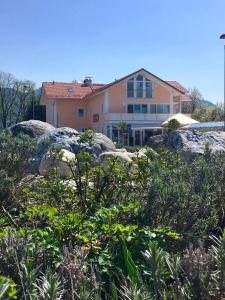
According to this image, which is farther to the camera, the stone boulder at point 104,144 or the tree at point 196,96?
the tree at point 196,96

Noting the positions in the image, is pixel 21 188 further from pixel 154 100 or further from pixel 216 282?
pixel 154 100

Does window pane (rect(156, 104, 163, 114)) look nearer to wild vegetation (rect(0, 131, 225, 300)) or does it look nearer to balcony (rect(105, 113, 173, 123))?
balcony (rect(105, 113, 173, 123))

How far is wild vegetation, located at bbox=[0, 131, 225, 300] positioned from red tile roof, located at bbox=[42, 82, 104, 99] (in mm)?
50415

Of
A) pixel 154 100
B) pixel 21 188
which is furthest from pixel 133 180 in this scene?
pixel 154 100

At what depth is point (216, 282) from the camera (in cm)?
309

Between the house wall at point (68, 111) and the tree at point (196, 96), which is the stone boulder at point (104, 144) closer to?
the house wall at point (68, 111)

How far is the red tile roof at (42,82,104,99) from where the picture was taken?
186 ft

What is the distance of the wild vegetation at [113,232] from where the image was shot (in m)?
3.06

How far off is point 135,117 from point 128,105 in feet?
6.68

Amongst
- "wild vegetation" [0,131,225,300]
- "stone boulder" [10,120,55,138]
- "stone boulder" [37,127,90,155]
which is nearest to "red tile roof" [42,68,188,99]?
"stone boulder" [10,120,55,138]

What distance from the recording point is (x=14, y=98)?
70.2 meters

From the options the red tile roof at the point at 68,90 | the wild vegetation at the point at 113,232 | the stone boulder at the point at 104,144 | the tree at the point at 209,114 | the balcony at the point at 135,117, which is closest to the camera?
the wild vegetation at the point at 113,232

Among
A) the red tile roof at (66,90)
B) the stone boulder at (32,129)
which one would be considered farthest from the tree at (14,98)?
the stone boulder at (32,129)

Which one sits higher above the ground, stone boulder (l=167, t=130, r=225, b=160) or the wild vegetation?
stone boulder (l=167, t=130, r=225, b=160)
